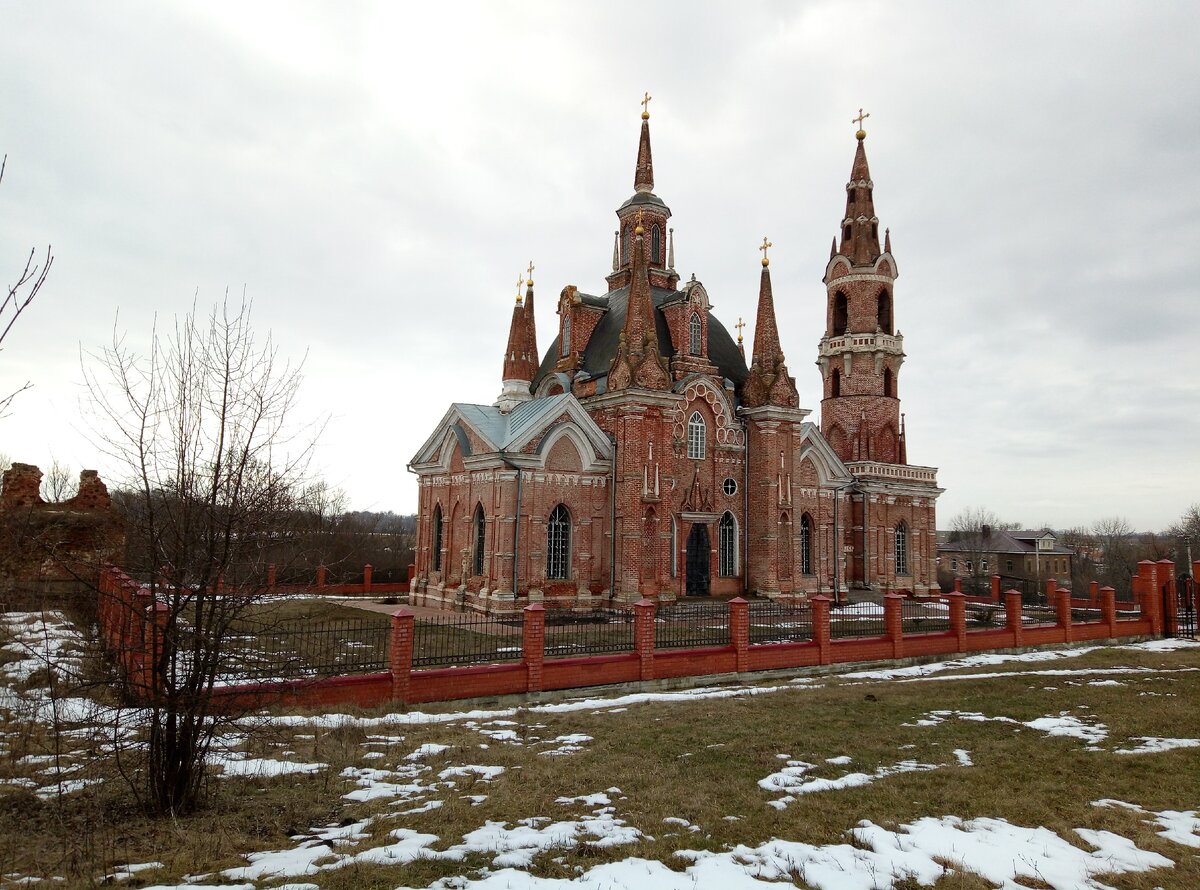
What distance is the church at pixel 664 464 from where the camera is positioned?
23969 millimetres

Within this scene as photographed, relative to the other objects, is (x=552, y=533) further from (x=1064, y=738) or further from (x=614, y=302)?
(x=1064, y=738)

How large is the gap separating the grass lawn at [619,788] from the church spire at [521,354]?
1960 centimetres

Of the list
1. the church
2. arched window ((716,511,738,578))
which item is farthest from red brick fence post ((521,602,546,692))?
arched window ((716,511,738,578))

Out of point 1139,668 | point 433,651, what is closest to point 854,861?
point 433,651

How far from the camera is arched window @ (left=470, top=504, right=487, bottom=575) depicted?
967 inches

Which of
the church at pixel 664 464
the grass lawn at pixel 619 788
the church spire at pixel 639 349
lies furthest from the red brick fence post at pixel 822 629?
the church spire at pixel 639 349

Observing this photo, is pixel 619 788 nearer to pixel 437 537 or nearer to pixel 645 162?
pixel 437 537

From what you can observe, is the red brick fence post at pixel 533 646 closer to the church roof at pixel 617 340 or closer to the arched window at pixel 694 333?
the church roof at pixel 617 340

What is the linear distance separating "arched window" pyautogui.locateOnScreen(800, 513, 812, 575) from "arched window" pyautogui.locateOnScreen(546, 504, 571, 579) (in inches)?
427

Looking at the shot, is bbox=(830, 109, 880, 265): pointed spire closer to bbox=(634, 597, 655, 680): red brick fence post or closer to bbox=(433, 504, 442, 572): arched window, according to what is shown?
bbox=(433, 504, 442, 572): arched window

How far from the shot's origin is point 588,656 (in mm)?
13898

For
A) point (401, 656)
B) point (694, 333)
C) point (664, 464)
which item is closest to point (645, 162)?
point (694, 333)

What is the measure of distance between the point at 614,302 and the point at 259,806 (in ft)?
85.3

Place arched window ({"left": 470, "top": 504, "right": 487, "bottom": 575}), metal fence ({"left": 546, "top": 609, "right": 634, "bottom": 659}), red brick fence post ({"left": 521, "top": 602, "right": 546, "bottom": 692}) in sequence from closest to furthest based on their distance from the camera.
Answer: red brick fence post ({"left": 521, "top": 602, "right": 546, "bottom": 692}) → metal fence ({"left": 546, "top": 609, "right": 634, "bottom": 659}) → arched window ({"left": 470, "top": 504, "right": 487, "bottom": 575})
